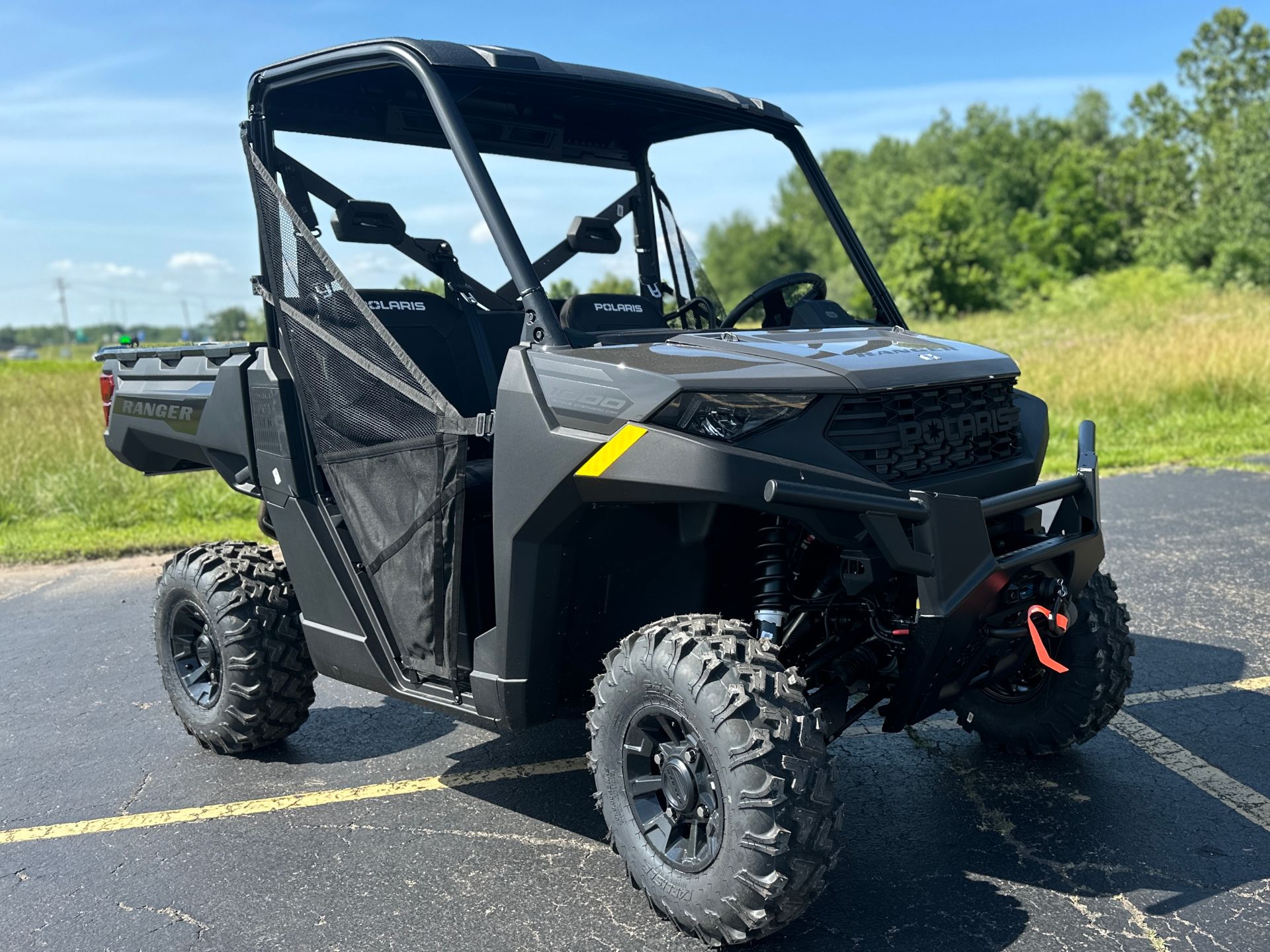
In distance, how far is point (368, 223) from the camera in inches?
157

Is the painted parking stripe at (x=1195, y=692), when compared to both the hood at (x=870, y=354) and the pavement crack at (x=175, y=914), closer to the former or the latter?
the hood at (x=870, y=354)

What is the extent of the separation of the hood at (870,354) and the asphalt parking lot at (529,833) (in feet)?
4.62

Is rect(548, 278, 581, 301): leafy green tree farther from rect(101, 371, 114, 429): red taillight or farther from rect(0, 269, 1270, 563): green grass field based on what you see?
rect(0, 269, 1270, 563): green grass field

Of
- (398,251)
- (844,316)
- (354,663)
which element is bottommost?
(354,663)

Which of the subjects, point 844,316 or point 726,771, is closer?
point 726,771

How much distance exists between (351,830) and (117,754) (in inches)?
53.4

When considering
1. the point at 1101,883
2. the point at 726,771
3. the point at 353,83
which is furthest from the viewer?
the point at 353,83

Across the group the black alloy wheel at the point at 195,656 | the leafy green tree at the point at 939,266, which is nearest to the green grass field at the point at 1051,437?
the black alloy wheel at the point at 195,656

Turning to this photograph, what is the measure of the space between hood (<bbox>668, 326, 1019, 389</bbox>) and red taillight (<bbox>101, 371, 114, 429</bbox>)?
2.84 metres

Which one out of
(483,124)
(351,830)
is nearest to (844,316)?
(483,124)

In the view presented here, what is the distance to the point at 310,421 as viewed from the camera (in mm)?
3758

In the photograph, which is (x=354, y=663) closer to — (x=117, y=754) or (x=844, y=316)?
(x=117, y=754)

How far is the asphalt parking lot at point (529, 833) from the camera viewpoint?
298 centimetres

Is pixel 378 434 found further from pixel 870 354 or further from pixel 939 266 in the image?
pixel 939 266
